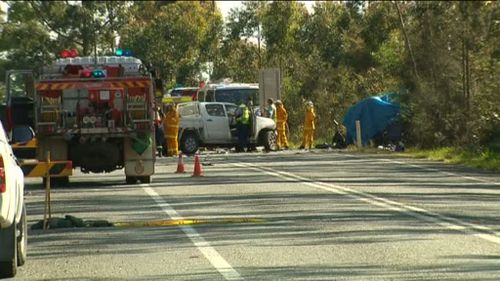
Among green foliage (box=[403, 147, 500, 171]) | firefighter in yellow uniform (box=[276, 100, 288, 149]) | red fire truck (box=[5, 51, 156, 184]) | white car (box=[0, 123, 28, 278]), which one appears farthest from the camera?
firefighter in yellow uniform (box=[276, 100, 288, 149])

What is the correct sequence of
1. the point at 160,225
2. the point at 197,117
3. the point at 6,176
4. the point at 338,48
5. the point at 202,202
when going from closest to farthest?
1. the point at 6,176
2. the point at 160,225
3. the point at 202,202
4. the point at 197,117
5. the point at 338,48

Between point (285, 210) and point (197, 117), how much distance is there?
21328 millimetres

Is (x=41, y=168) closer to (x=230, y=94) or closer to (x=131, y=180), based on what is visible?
(x=131, y=180)

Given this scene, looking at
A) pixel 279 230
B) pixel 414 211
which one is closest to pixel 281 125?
pixel 414 211

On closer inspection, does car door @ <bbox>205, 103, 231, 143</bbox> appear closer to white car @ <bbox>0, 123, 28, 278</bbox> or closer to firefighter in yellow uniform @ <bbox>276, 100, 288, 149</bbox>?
firefighter in yellow uniform @ <bbox>276, 100, 288, 149</bbox>

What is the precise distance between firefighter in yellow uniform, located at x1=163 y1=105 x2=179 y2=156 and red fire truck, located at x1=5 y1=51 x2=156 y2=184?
40.0 feet

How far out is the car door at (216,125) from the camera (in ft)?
124

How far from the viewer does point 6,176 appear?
32.4 ft

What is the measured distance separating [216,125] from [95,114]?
15532mm

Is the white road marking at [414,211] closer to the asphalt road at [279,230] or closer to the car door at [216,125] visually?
the asphalt road at [279,230]

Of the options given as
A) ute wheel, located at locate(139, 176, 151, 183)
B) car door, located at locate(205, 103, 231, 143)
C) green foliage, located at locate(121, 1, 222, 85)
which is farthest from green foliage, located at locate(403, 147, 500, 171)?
green foliage, located at locate(121, 1, 222, 85)

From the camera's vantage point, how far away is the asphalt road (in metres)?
11.1

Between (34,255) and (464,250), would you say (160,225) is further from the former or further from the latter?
(464,250)

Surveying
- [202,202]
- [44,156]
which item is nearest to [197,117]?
[44,156]
